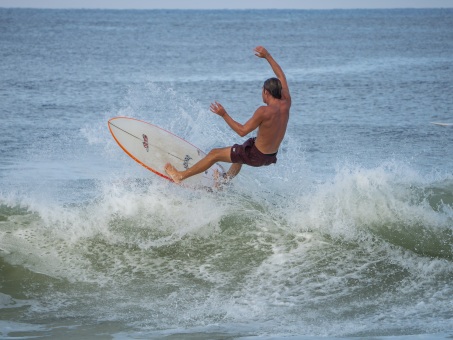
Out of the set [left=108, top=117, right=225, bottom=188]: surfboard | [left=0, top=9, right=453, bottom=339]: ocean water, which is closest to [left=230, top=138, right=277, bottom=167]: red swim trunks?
[left=0, top=9, right=453, bottom=339]: ocean water

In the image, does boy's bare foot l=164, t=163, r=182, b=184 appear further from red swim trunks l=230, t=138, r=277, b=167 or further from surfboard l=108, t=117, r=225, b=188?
red swim trunks l=230, t=138, r=277, b=167

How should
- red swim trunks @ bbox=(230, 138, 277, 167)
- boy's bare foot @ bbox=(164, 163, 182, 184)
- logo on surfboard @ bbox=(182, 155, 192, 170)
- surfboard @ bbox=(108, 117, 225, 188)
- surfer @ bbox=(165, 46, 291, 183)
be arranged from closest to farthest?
surfer @ bbox=(165, 46, 291, 183) < red swim trunks @ bbox=(230, 138, 277, 167) < boy's bare foot @ bbox=(164, 163, 182, 184) < surfboard @ bbox=(108, 117, 225, 188) < logo on surfboard @ bbox=(182, 155, 192, 170)

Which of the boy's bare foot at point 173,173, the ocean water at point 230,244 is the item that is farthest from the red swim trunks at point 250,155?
the ocean water at point 230,244

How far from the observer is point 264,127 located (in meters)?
8.59

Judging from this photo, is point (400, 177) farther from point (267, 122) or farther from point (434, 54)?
point (434, 54)

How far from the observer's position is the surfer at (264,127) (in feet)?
27.6

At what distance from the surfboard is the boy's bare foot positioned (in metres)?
0.22

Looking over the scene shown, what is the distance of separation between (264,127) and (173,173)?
5.63ft

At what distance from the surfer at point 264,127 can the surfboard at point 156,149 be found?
98 centimetres

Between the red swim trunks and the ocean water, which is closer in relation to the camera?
the ocean water

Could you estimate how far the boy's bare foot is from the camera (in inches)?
382

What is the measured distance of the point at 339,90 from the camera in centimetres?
2681

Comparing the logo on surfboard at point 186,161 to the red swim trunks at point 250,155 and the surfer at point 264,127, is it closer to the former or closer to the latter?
the surfer at point 264,127

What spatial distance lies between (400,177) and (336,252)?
8.83 feet
